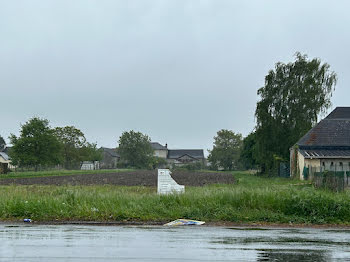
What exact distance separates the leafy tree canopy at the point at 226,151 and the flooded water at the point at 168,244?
449 feet

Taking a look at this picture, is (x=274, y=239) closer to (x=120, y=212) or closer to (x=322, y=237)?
(x=322, y=237)

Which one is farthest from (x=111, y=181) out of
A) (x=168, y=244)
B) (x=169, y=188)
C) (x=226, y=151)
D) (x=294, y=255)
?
(x=226, y=151)

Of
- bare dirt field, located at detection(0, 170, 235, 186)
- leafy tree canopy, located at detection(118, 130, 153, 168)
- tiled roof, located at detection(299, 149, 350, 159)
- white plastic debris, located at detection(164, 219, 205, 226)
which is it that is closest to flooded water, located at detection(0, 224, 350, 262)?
white plastic debris, located at detection(164, 219, 205, 226)

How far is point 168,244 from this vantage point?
459 inches

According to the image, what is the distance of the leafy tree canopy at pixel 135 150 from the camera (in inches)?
6265

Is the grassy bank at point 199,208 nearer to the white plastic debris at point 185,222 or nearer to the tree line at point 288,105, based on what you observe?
the white plastic debris at point 185,222

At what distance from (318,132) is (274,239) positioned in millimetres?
45379

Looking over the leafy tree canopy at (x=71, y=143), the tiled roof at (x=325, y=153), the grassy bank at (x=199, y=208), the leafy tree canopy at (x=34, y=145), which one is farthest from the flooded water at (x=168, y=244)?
the leafy tree canopy at (x=71, y=143)

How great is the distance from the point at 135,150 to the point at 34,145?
75886mm

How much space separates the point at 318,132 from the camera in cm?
5622

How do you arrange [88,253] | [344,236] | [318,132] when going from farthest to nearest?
[318,132]
[344,236]
[88,253]

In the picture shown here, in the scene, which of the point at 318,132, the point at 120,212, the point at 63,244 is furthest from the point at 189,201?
the point at 318,132

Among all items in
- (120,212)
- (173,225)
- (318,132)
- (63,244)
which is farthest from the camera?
(318,132)

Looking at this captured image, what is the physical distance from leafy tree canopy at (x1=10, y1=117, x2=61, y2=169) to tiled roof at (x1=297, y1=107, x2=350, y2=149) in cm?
4473
